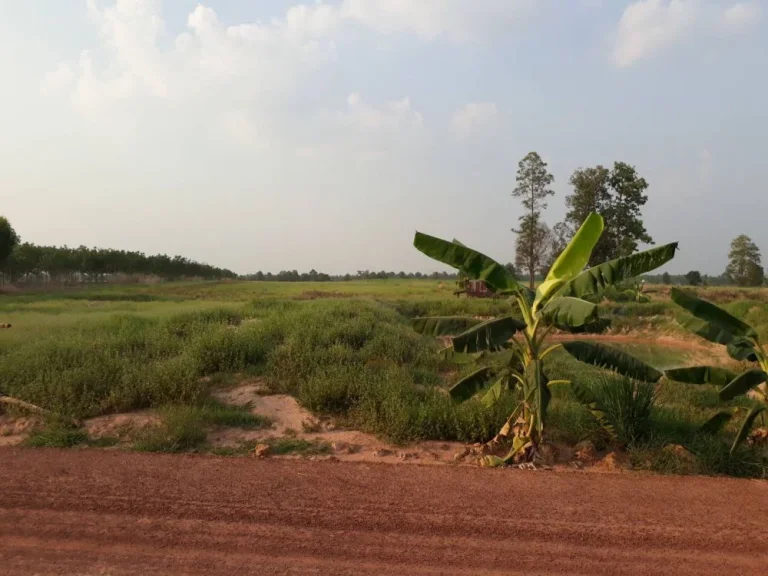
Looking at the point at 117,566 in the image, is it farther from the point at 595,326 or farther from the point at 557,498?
the point at 595,326

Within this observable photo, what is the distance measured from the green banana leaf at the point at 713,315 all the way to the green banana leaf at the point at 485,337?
1.81m

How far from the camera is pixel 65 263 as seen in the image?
52.6 metres

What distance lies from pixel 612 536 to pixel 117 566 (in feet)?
11.5

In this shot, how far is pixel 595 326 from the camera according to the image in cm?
654

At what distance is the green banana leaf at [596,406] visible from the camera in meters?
6.32

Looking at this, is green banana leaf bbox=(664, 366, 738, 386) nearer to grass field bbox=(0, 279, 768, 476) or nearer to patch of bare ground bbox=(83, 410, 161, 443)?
grass field bbox=(0, 279, 768, 476)

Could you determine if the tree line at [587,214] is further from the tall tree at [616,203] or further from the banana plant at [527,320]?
the banana plant at [527,320]

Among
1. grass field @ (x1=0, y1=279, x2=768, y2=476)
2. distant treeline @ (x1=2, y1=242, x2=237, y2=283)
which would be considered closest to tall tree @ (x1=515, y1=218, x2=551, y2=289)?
grass field @ (x1=0, y1=279, x2=768, y2=476)

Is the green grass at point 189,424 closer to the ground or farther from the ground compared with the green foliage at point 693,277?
closer to the ground

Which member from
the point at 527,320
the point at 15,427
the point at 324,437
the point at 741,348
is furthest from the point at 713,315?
the point at 15,427

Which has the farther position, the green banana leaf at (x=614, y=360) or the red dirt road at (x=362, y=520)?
the green banana leaf at (x=614, y=360)

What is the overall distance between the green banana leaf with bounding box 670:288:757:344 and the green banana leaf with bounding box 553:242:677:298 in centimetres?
40

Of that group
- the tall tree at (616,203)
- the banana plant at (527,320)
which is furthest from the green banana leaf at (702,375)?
the tall tree at (616,203)

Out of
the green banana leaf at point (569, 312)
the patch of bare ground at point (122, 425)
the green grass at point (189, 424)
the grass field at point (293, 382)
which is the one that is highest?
the green banana leaf at point (569, 312)
